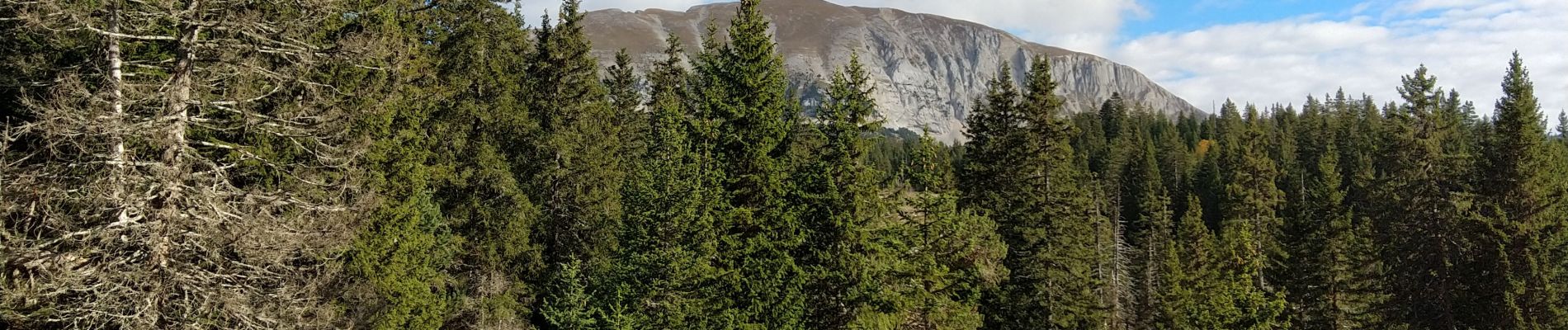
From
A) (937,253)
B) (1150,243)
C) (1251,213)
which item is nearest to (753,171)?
(937,253)

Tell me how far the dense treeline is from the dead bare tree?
45 millimetres

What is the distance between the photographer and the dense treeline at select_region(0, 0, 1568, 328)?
8711mm

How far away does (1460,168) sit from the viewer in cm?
2756

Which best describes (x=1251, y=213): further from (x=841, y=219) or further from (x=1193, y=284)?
(x=841, y=219)

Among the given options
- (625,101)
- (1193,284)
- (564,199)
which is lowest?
(1193,284)

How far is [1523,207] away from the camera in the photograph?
2622 centimetres

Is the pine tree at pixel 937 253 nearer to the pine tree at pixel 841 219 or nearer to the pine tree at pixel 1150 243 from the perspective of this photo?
the pine tree at pixel 841 219

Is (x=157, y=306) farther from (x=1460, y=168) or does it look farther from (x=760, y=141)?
(x=1460, y=168)

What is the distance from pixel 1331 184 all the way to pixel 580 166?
3234 cm

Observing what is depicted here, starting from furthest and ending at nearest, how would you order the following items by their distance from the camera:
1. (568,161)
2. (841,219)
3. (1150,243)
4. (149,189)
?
1. (1150,243)
2. (568,161)
3. (841,219)
4. (149,189)

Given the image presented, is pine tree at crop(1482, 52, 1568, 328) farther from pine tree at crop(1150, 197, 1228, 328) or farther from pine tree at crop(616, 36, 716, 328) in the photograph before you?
pine tree at crop(616, 36, 716, 328)

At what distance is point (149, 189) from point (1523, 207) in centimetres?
3650

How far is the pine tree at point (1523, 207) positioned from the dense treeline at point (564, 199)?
10cm

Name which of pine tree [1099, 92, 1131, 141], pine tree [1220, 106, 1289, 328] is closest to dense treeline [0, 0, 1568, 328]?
pine tree [1220, 106, 1289, 328]
